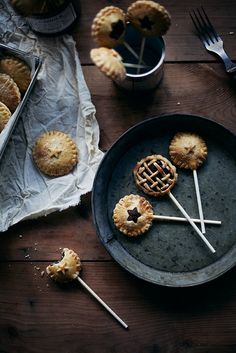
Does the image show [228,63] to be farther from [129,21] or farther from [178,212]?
[178,212]

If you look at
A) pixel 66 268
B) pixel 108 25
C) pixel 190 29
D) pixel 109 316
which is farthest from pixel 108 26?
pixel 109 316

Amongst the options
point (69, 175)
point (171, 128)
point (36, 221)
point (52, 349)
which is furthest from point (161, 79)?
point (52, 349)

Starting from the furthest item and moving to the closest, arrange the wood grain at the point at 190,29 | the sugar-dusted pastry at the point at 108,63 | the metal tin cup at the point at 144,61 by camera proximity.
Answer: the wood grain at the point at 190,29 → the metal tin cup at the point at 144,61 → the sugar-dusted pastry at the point at 108,63

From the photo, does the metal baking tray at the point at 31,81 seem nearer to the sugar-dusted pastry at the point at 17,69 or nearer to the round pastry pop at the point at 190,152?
the sugar-dusted pastry at the point at 17,69

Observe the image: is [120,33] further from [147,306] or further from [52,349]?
[52,349]

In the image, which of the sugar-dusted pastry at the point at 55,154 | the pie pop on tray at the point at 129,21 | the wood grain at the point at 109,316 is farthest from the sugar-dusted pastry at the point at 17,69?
the wood grain at the point at 109,316

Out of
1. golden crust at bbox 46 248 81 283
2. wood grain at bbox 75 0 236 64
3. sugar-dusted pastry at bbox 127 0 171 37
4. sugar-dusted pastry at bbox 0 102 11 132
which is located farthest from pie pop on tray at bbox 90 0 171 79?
golden crust at bbox 46 248 81 283
